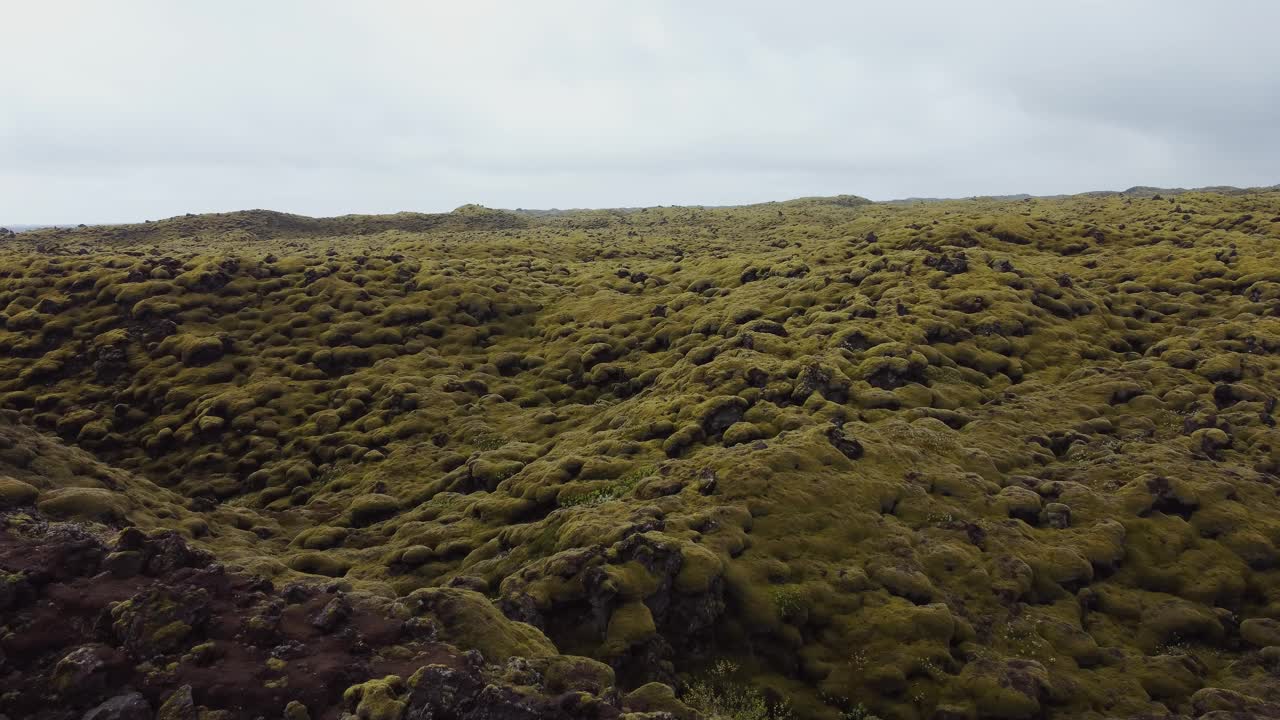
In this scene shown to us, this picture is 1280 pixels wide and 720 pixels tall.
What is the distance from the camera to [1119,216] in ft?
288

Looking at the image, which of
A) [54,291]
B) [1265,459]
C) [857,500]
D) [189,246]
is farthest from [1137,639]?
[189,246]

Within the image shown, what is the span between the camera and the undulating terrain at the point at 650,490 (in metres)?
15.2

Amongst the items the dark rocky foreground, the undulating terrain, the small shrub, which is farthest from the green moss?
the small shrub

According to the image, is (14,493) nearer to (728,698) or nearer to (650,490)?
(650,490)

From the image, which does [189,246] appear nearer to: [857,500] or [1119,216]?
[857,500]

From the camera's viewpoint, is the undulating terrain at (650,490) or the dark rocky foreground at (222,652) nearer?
the dark rocky foreground at (222,652)

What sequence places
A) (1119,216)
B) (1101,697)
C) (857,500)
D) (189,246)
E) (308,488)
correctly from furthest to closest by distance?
(189,246)
(1119,216)
(308,488)
(857,500)
(1101,697)

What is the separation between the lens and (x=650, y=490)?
27656 mm

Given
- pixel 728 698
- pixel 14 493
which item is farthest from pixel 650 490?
pixel 14 493

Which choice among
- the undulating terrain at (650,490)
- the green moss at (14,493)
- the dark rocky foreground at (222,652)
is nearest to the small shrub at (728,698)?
the undulating terrain at (650,490)

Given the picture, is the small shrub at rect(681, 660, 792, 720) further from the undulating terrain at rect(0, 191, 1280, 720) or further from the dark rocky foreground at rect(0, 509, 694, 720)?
the dark rocky foreground at rect(0, 509, 694, 720)

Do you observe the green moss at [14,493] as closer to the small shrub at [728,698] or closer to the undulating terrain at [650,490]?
the undulating terrain at [650,490]

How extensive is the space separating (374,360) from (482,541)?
2561cm

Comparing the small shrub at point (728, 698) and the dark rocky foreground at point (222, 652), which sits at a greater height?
the dark rocky foreground at point (222, 652)
